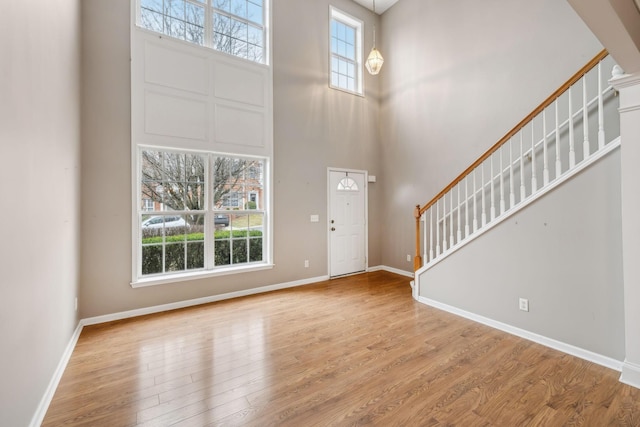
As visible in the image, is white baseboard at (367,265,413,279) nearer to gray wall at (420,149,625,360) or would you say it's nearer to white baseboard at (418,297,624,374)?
white baseboard at (418,297,624,374)

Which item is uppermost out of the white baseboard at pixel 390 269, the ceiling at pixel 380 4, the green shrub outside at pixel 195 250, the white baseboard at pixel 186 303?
the ceiling at pixel 380 4

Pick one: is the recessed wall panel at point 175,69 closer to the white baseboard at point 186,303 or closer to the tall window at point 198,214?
the tall window at point 198,214

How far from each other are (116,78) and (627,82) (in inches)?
196

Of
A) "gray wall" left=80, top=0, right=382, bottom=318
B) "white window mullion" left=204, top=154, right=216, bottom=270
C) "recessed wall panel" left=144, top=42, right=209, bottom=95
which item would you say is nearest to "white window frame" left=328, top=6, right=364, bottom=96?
"gray wall" left=80, top=0, right=382, bottom=318

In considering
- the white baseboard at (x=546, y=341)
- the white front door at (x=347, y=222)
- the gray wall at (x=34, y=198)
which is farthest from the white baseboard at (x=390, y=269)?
the gray wall at (x=34, y=198)

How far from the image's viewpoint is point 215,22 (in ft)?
13.9

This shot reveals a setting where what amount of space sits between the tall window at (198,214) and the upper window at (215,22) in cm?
164

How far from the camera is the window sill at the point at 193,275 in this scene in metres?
3.69

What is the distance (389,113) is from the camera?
19.2 feet

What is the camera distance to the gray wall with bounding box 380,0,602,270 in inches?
145

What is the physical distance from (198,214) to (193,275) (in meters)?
0.85

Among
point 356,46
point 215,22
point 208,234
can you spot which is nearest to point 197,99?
point 215,22

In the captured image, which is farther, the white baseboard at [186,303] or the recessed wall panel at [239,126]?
the recessed wall panel at [239,126]

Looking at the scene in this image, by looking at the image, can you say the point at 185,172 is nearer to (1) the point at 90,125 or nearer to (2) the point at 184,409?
(1) the point at 90,125
